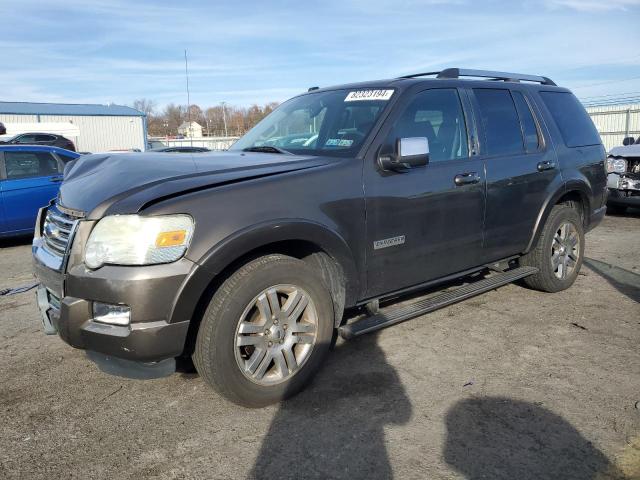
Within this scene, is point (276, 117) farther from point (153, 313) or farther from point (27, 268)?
point (27, 268)

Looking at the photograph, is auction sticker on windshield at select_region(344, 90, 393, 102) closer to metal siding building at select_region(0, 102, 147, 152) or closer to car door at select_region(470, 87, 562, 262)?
car door at select_region(470, 87, 562, 262)

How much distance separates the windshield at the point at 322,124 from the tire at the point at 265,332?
3.18 feet

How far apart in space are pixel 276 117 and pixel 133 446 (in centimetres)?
283

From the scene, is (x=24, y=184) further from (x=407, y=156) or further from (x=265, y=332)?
(x=407, y=156)

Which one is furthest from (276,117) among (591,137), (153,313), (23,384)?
(591,137)

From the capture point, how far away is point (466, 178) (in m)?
3.86

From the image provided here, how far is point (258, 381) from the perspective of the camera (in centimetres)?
290

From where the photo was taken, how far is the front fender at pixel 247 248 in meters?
2.58

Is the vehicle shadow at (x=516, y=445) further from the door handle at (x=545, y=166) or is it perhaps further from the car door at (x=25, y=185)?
the car door at (x=25, y=185)

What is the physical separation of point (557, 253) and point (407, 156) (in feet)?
8.06

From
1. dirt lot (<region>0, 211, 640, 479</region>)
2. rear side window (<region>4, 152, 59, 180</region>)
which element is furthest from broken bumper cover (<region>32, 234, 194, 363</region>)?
rear side window (<region>4, 152, 59, 180</region>)

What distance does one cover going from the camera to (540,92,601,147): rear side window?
4.91 meters

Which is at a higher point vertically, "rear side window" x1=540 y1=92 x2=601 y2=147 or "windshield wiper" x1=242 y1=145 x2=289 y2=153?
"rear side window" x1=540 y1=92 x2=601 y2=147

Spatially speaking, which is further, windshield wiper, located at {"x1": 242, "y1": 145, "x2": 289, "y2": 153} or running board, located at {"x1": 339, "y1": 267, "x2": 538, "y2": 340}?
windshield wiper, located at {"x1": 242, "y1": 145, "x2": 289, "y2": 153}
